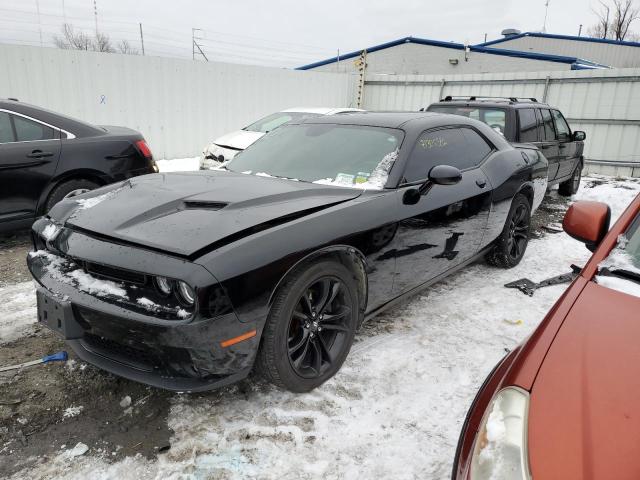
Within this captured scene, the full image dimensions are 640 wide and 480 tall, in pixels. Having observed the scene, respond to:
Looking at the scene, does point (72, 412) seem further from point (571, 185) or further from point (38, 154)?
point (571, 185)

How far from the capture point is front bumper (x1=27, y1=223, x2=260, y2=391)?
6.72ft

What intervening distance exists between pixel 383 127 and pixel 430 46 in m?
19.3

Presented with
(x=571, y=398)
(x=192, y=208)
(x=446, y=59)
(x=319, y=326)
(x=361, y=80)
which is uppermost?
(x=446, y=59)

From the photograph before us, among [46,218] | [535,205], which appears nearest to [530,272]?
[535,205]

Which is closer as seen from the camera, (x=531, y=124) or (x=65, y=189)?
(x=65, y=189)

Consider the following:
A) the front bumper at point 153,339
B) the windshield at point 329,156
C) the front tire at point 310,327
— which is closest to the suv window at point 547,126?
the windshield at point 329,156

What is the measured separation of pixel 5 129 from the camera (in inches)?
182

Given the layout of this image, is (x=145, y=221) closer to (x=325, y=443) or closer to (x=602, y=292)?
(x=325, y=443)

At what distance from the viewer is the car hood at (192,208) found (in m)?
2.23

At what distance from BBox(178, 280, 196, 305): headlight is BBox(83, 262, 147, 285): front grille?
0.64 feet

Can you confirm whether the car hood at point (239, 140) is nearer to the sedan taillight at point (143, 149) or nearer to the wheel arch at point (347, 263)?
the sedan taillight at point (143, 149)

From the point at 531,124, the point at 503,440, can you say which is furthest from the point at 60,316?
the point at 531,124

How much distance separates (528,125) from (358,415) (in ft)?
18.4

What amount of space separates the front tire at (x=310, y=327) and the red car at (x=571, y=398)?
1.00 m
